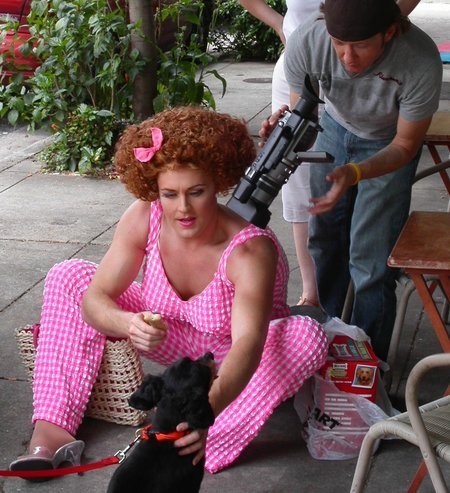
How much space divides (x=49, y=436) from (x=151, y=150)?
42.2 inches

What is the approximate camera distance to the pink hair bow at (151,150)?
3.14 metres

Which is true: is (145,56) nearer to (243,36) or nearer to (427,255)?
(427,255)

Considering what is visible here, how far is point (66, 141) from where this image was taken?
7.16 metres

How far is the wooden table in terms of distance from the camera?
2.70 meters

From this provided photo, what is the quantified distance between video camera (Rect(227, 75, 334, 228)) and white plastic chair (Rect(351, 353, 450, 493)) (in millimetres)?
882

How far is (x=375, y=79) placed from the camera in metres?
3.36

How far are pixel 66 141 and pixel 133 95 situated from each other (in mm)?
596

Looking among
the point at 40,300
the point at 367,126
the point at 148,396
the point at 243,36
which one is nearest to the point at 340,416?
the point at 367,126

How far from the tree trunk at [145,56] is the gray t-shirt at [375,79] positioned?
369cm

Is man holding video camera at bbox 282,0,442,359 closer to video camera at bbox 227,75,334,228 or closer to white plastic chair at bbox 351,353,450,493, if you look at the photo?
video camera at bbox 227,75,334,228

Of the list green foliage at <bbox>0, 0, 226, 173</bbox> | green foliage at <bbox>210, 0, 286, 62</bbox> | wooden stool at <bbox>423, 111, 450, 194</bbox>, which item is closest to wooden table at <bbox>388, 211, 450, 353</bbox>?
wooden stool at <bbox>423, 111, 450, 194</bbox>

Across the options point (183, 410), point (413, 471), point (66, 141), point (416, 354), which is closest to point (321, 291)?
point (416, 354)

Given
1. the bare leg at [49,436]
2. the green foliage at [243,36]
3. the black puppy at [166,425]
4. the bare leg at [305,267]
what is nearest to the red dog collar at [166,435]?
the black puppy at [166,425]

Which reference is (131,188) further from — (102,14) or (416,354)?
(102,14)
